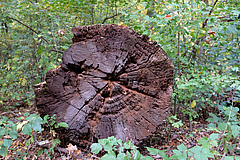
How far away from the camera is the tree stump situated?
1.73m

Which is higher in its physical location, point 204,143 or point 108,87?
point 108,87

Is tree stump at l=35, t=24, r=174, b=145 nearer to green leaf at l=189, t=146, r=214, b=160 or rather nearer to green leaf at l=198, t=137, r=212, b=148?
green leaf at l=198, t=137, r=212, b=148

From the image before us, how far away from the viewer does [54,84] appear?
182cm

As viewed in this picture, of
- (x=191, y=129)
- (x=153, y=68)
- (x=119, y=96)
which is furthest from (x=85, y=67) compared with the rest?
(x=191, y=129)

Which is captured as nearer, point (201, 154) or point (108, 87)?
point (201, 154)

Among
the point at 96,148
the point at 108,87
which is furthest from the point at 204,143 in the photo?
the point at 108,87

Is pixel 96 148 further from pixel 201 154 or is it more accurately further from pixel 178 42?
pixel 178 42

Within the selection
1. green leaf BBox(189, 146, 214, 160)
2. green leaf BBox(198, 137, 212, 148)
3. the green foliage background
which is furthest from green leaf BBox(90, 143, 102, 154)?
the green foliage background

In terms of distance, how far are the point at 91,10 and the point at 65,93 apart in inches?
123

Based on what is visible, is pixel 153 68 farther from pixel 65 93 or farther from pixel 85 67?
pixel 65 93

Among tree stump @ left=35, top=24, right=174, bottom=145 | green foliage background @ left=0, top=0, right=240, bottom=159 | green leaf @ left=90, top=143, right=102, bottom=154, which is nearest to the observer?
green leaf @ left=90, top=143, right=102, bottom=154

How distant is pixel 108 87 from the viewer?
6.04 feet

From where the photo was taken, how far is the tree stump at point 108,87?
5.67 ft

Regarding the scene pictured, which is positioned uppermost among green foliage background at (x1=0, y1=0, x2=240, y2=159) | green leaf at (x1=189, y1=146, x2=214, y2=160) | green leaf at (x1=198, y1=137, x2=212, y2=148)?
green foliage background at (x1=0, y1=0, x2=240, y2=159)
